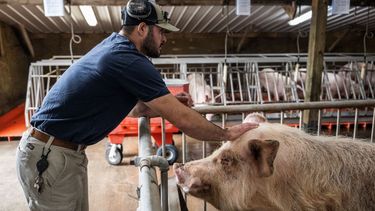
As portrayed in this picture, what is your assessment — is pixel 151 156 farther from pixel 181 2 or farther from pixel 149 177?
pixel 181 2

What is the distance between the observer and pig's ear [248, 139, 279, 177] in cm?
145

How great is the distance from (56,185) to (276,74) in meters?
6.46

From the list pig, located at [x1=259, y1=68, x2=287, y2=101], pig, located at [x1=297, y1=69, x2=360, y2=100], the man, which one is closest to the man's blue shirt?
the man

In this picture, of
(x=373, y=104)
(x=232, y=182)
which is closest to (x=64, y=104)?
(x=232, y=182)

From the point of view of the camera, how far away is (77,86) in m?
1.78

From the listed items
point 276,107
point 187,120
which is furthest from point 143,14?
point 276,107

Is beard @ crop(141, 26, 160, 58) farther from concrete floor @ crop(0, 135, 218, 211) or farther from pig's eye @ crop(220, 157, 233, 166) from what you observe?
concrete floor @ crop(0, 135, 218, 211)

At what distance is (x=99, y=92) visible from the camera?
1762 millimetres

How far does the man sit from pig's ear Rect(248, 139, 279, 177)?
192 millimetres

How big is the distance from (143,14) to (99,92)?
474 millimetres

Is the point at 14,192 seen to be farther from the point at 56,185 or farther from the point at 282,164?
the point at 282,164

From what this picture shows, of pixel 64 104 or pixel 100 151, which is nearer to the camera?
pixel 64 104

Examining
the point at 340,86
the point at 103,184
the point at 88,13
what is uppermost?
the point at 88,13

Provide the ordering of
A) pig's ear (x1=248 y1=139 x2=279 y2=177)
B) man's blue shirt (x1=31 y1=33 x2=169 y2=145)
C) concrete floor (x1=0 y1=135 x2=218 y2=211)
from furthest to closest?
concrete floor (x1=0 y1=135 x2=218 y2=211)
man's blue shirt (x1=31 y1=33 x2=169 y2=145)
pig's ear (x1=248 y1=139 x2=279 y2=177)
